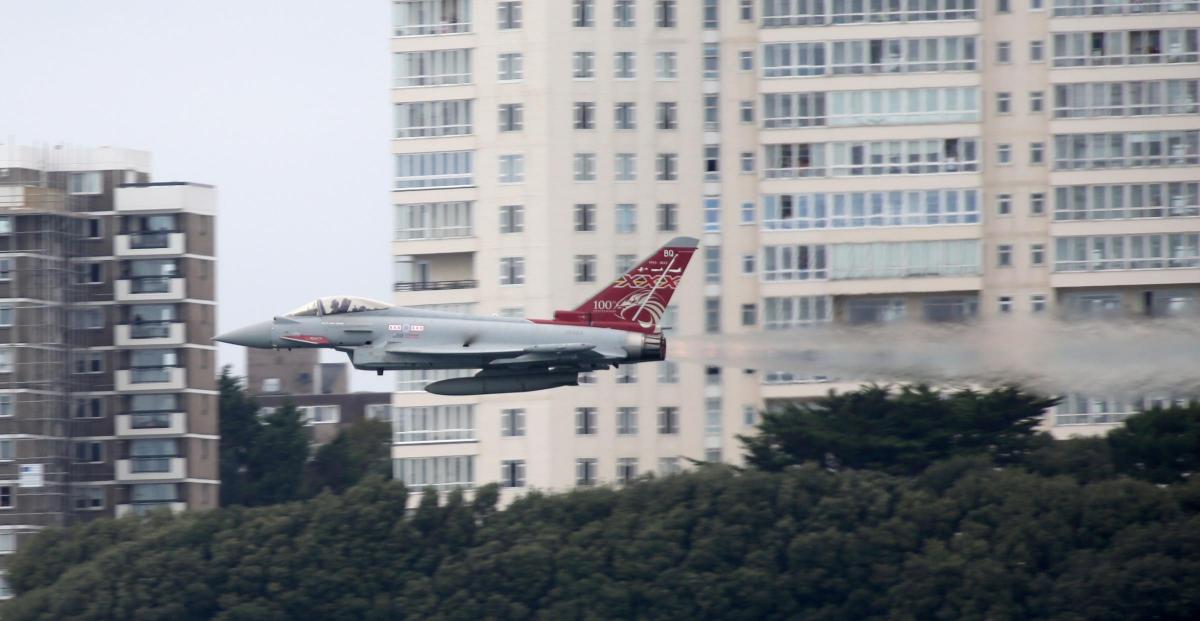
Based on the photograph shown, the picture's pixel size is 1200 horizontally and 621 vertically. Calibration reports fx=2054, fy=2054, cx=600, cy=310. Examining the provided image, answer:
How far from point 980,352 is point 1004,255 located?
35360 millimetres

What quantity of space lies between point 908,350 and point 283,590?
140ft

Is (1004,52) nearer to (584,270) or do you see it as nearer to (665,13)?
(665,13)

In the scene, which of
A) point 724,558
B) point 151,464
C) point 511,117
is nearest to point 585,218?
point 511,117

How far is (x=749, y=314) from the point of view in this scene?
101m

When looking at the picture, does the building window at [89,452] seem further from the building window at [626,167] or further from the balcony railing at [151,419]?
the building window at [626,167]

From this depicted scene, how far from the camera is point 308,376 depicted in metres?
199

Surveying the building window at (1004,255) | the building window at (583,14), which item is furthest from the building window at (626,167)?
the building window at (1004,255)

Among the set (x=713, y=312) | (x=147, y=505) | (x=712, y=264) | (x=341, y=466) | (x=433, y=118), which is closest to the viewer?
(x=433, y=118)

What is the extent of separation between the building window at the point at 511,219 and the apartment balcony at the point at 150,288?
110 ft

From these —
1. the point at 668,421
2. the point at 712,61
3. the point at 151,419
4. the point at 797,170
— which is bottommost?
the point at 151,419

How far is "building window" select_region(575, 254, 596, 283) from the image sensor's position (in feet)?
323

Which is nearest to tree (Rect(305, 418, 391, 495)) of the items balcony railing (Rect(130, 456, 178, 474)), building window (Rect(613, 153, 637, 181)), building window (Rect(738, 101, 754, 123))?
balcony railing (Rect(130, 456, 178, 474))

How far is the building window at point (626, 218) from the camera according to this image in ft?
326

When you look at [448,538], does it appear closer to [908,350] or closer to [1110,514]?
[1110,514]
